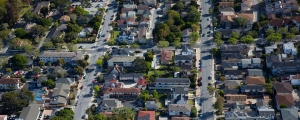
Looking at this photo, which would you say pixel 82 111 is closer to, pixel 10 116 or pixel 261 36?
pixel 10 116

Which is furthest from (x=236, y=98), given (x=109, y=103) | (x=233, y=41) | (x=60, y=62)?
(x=60, y=62)

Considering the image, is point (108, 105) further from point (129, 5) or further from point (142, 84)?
point (129, 5)

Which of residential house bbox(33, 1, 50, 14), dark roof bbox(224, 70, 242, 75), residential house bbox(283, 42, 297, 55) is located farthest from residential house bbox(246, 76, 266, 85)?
residential house bbox(33, 1, 50, 14)

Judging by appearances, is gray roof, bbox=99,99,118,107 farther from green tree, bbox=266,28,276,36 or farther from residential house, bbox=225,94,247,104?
green tree, bbox=266,28,276,36

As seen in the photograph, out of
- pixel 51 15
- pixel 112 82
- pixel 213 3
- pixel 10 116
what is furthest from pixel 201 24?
pixel 10 116

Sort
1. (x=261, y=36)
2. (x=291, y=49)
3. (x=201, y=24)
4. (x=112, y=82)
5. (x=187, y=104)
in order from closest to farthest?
(x=187, y=104)
(x=112, y=82)
(x=291, y=49)
(x=261, y=36)
(x=201, y=24)

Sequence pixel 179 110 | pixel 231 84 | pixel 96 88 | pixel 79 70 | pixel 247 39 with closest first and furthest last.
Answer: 1. pixel 179 110
2. pixel 231 84
3. pixel 96 88
4. pixel 79 70
5. pixel 247 39
